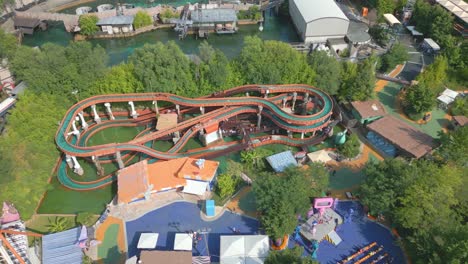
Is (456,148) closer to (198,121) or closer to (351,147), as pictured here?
(351,147)

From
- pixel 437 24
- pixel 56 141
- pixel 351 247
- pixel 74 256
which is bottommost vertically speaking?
pixel 351 247

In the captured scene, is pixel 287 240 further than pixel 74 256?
Yes

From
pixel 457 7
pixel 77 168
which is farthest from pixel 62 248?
pixel 457 7

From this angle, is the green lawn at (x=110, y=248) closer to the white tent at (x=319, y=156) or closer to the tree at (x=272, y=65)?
the white tent at (x=319, y=156)

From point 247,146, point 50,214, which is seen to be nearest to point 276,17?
point 247,146

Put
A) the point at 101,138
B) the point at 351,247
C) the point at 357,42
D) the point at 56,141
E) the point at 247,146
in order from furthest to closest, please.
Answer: the point at 357,42
the point at 101,138
the point at 247,146
the point at 56,141
the point at 351,247

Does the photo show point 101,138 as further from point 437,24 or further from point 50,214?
point 437,24

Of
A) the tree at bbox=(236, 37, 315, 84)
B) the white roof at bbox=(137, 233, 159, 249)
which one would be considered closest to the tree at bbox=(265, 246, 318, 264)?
the white roof at bbox=(137, 233, 159, 249)

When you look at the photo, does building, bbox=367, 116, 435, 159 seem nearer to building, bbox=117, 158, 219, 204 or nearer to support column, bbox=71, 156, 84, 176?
building, bbox=117, 158, 219, 204
